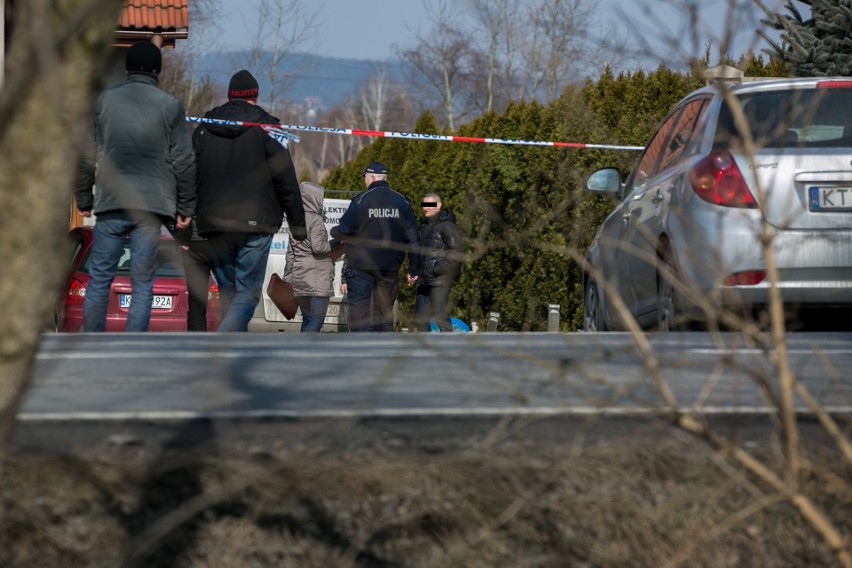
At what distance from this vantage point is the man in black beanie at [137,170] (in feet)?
27.8

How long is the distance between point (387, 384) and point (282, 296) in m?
8.09

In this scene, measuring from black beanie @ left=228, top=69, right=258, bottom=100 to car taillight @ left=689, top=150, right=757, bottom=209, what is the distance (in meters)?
3.35

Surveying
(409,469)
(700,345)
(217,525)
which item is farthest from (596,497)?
(700,345)

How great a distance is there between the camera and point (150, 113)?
852 centimetres

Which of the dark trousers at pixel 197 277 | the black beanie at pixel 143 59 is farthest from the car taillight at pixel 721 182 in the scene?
the dark trousers at pixel 197 277

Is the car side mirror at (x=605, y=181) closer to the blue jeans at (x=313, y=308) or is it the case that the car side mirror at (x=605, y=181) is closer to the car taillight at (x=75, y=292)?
the blue jeans at (x=313, y=308)

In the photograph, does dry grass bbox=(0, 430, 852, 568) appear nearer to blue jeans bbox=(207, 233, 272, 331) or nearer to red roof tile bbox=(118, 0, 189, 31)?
blue jeans bbox=(207, 233, 272, 331)

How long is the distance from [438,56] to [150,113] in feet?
A: 221

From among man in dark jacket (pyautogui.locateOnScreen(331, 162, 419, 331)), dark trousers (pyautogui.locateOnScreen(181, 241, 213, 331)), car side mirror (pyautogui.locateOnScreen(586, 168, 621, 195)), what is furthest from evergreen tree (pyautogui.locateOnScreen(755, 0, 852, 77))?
dark trousers (pyautogui.locateOnScreen(181, 241, 213, 331))

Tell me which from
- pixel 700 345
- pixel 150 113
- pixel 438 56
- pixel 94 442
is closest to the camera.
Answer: pixel 94 442

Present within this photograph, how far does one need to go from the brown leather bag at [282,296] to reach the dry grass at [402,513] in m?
9.17

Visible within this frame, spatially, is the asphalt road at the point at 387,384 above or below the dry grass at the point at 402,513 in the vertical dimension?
above

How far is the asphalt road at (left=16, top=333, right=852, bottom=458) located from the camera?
13.4 feet

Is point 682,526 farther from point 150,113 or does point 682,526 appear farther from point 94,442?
point 150,113
